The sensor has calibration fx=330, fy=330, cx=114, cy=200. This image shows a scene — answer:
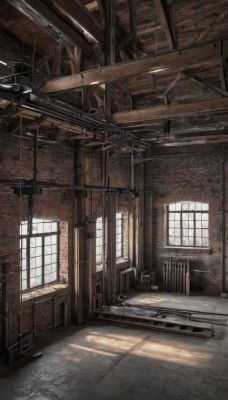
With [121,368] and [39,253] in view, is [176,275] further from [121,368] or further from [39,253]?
[121,368]

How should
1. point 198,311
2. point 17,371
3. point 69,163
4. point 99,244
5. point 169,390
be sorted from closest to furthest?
point 169,390 → point 17,371 → point 69,163 → point 198,311 → point 99,244

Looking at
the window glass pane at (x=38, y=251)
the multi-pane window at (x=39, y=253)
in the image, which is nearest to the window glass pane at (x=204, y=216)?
the multi-pane window at (x=39, y=253)

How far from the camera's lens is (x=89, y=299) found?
352 inches

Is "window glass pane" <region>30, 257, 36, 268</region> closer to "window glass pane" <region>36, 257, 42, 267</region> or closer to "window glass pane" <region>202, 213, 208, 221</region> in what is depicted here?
"window glass pane" <region>36, 257, 42, 267</region>

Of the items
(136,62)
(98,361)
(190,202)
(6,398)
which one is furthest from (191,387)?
(190,202)

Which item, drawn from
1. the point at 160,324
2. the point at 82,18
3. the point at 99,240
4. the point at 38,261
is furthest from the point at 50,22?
the point at 160,324

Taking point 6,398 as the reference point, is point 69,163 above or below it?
above

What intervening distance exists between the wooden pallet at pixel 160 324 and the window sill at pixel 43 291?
1298 mm

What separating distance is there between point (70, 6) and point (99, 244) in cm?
696

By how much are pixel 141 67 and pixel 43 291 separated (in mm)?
5603

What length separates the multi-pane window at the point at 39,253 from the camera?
→ 7.76 meters

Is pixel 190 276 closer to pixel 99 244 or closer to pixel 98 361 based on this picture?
pixel 99 244

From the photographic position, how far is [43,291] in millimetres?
7996

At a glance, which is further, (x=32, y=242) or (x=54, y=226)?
(x=54, y=226)
